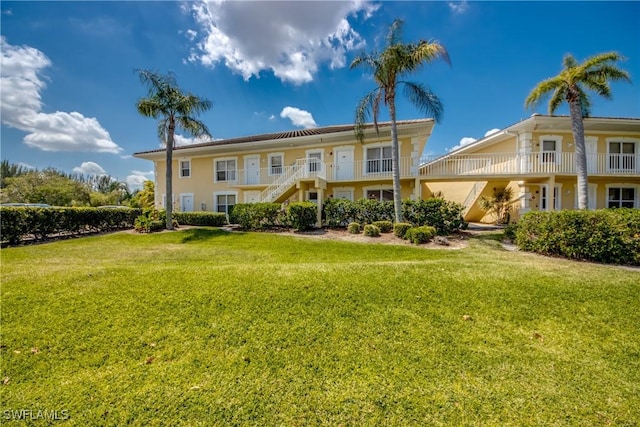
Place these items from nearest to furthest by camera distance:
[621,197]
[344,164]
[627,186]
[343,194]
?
1. [627,186]
2. [621,197]
3. [344,164]
4. [343,194]

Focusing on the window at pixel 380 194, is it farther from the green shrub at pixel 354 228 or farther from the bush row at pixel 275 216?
the bush row at pixel 275 216

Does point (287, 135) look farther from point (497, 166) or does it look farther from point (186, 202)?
point (497, 166)

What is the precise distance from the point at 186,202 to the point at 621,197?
30199 millimetres

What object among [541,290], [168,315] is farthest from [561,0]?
[168,315]

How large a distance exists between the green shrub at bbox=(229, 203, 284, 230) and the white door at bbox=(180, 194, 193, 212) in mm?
8615

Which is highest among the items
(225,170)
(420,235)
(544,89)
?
(544,89)

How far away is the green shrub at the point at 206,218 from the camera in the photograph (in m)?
17.4

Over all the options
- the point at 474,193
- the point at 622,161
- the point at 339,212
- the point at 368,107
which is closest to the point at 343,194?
the point at 339,212

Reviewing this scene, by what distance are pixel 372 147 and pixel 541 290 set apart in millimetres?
13247

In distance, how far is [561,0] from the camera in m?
9.22

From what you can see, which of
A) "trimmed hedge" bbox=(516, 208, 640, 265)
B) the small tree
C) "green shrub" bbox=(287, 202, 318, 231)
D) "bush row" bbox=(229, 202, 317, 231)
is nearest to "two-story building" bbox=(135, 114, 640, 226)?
the small tree

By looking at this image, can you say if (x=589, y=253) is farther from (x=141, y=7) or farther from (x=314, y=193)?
(x=141, y=7)

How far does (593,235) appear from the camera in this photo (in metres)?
7.11

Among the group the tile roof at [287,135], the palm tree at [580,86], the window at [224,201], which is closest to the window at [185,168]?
the tile roof at [287,135]
